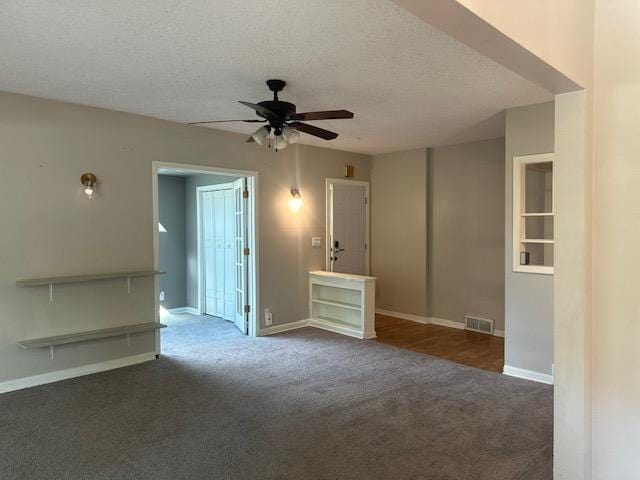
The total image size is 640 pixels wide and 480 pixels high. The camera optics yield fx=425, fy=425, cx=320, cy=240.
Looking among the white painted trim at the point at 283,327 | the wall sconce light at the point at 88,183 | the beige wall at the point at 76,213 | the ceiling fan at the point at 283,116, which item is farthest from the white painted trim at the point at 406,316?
the wall sconce light at the point at 88,183

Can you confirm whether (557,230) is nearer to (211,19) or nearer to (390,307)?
(211,19)

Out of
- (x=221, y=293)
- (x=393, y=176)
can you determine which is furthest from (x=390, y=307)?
(x=221, y=293)

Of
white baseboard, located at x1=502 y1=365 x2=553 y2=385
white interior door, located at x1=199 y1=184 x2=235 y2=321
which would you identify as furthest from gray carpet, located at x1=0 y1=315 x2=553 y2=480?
white interior door, located at x1=199 y1=184 x2=235 y2=321

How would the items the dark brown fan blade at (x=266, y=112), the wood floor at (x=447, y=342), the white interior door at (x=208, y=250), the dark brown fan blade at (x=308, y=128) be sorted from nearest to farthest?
the dark brown fan blade at (x=266, y=112)
the dark brown fan blade at (x=308, y=128)
the wood floor at (x=447, y=342)
the white interior door at (x=208, y=250)

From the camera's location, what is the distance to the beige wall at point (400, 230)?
6371 mm

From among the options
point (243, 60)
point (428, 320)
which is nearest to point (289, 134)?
point (243, 60)

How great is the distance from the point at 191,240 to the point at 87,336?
334cm

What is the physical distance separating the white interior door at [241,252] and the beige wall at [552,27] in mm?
4100

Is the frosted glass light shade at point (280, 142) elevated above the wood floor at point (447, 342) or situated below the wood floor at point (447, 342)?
above

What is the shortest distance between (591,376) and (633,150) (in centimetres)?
115

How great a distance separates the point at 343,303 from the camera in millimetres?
5812

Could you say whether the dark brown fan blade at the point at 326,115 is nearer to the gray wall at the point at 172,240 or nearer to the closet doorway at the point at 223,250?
the closet doorway at the point at 223,250

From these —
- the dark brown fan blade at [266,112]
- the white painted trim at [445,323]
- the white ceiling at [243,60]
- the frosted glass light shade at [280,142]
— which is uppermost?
the white ceiling at [243,60]

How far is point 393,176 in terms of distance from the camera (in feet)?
22.0
